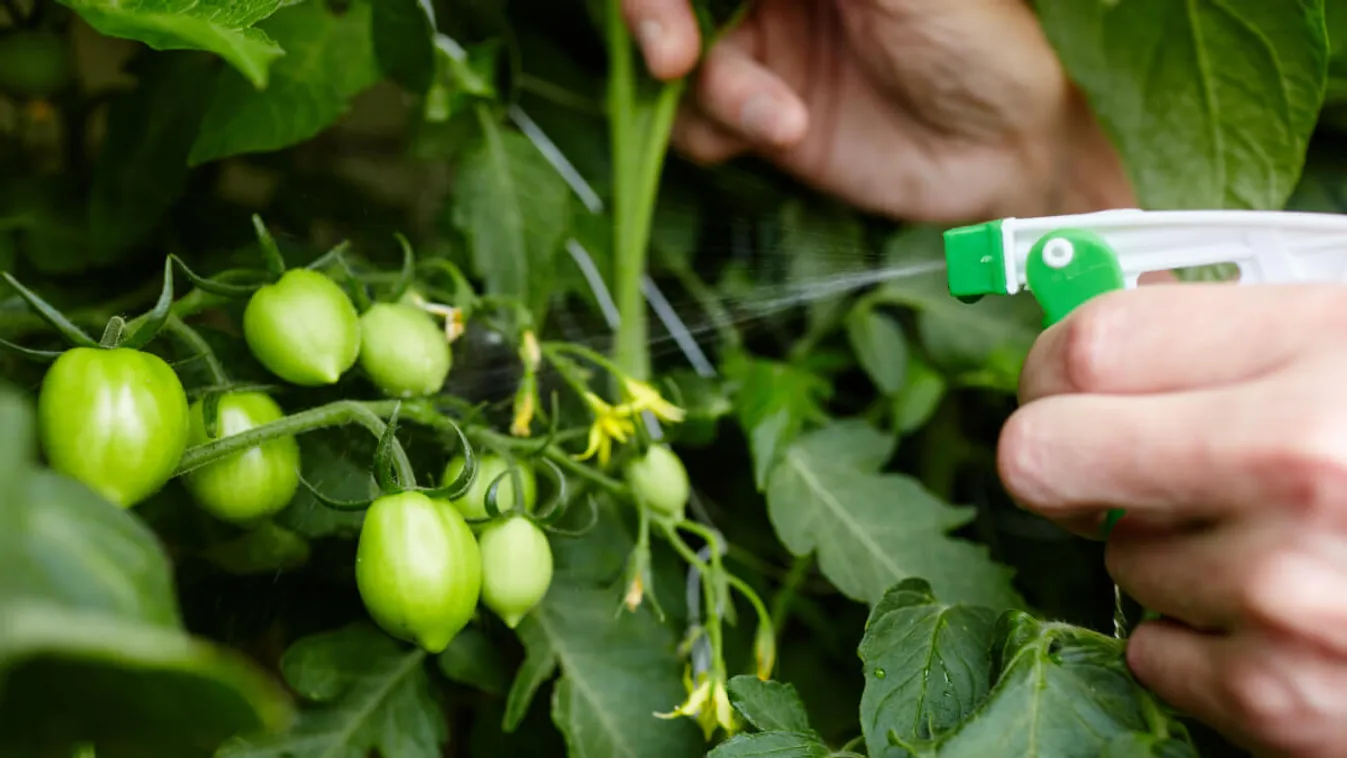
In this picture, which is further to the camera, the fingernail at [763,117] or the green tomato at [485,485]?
the fingernail at [763,117]

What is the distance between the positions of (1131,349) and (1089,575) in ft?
1.74

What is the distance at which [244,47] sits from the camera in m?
0.34

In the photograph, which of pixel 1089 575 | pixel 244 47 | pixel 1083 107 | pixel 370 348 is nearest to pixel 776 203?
pixel 1083 107

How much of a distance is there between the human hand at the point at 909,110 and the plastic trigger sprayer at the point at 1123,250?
1.16ft

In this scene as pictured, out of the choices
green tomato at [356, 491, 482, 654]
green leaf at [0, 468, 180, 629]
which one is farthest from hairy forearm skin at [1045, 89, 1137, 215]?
green leaf at [0, 468, 180, 629]

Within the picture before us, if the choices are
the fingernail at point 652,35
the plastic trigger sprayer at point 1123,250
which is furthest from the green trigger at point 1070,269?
the fingernail at point 652,35

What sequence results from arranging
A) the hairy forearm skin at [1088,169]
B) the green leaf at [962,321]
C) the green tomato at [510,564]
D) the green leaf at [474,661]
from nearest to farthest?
the green tomato at [510,564] → the green leaf at [474,661] → the green leaf at [962,321] → the hairy forearm skin at [1088,169]

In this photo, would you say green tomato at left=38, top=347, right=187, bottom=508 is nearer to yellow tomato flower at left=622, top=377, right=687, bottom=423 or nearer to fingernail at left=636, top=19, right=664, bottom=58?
yellow tomato flower at left=622, top=377, right=687, bottom=423

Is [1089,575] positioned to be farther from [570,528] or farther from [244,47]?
[244,47]

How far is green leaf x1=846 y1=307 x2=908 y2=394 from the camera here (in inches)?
29.8

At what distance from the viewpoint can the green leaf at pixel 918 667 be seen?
1.46 feet

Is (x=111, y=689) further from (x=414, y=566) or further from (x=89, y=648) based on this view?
(x=414, y=566)

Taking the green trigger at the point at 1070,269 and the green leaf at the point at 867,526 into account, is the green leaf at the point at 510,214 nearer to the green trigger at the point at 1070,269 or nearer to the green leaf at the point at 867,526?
the green leaf at the point at 867,526

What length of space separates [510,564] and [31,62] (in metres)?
0.49
